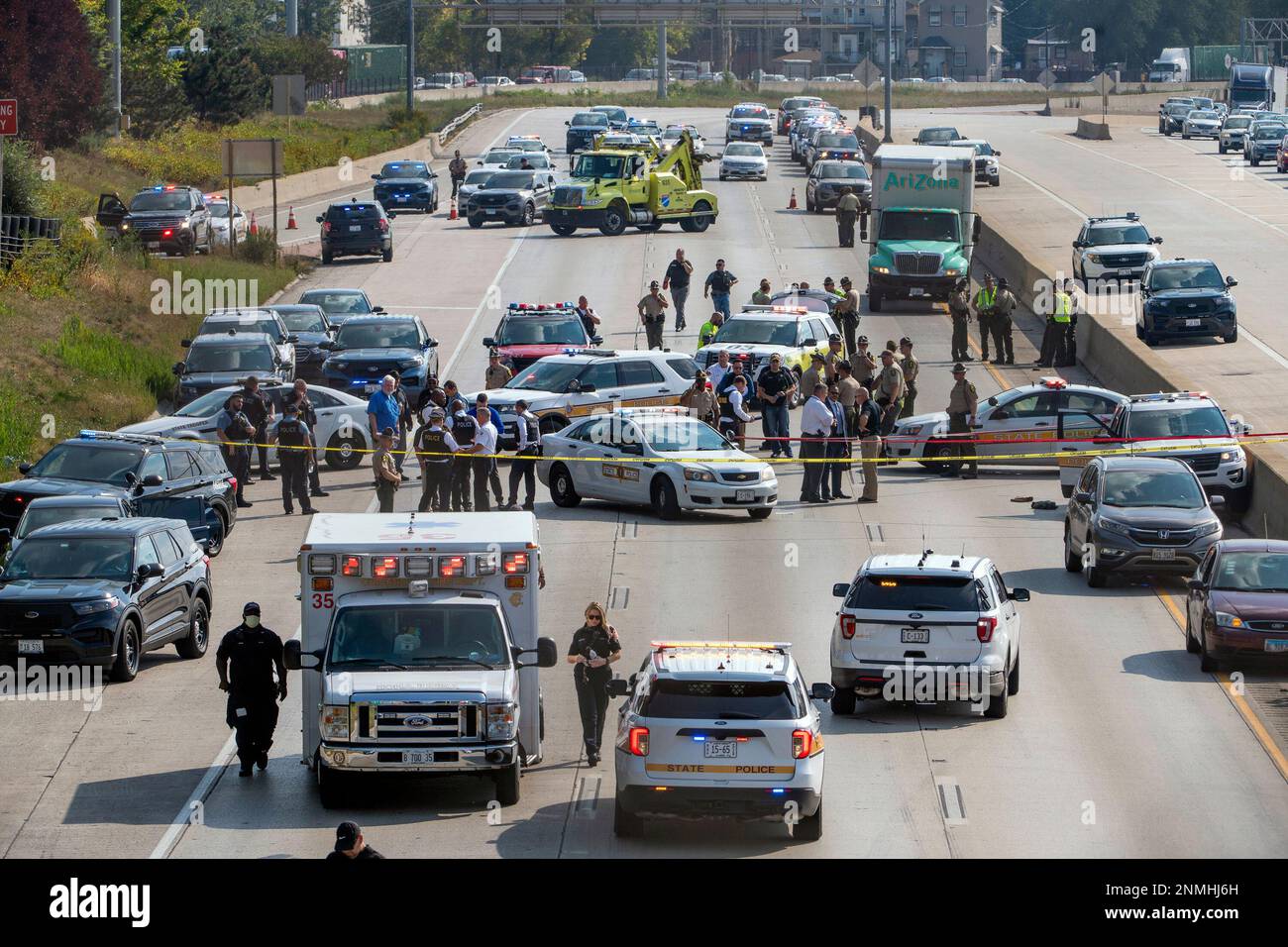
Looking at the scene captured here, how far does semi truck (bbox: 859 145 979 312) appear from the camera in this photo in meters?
48.8

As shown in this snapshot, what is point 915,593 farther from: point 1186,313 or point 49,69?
point 49,69

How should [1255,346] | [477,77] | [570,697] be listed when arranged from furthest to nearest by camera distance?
[477,77] < [1255,346] < [570,697]

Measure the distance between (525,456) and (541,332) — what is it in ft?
29.7

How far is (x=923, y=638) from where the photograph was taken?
66.0 ft

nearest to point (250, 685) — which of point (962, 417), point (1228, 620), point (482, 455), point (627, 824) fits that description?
point (627, 824)

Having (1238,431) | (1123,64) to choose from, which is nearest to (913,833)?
(1238,431)

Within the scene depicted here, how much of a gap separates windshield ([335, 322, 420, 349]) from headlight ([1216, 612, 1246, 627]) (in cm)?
1999

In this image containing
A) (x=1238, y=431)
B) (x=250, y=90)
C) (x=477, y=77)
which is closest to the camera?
(x=1238, y=431)

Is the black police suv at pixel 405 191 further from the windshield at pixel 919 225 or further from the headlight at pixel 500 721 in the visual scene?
the headlight at pixel 500 721

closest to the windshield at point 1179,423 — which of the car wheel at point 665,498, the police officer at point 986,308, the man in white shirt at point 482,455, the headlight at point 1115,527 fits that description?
the headlight at point 1115,527

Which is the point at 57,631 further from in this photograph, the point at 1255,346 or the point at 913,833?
the point at 1255,346

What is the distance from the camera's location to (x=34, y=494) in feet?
89.4

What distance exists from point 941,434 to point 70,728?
17.7 meters

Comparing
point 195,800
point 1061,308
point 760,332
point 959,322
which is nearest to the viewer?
point 195,800
